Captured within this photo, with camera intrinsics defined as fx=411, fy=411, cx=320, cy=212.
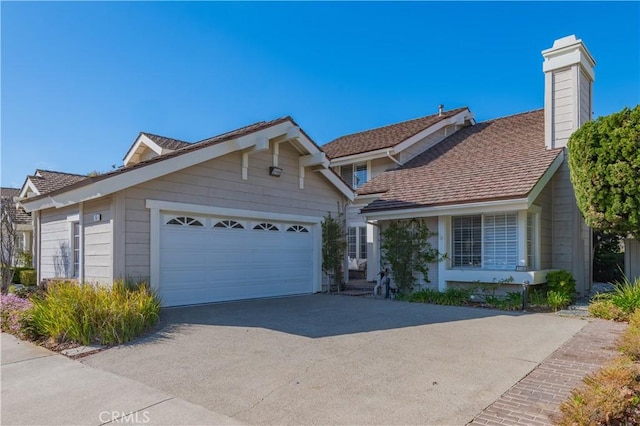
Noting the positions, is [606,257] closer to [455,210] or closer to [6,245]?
[455,210]

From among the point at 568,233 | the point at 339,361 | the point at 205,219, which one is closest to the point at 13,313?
the point at 205,219

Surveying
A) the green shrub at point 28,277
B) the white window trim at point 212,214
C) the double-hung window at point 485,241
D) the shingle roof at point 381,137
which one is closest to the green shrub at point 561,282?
the double-hung window at point 485,241

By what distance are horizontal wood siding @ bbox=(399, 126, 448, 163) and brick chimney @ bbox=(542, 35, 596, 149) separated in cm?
590

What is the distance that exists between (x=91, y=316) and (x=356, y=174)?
13.9 m

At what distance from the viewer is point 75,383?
4859 millimetres

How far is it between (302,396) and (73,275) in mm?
9019

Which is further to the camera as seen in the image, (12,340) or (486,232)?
(486,232)

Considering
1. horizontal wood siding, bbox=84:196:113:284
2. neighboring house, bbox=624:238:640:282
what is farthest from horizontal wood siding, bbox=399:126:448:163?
horizontal wood siding, bbox=84:196:113:284

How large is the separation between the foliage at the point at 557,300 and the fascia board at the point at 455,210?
224 cm

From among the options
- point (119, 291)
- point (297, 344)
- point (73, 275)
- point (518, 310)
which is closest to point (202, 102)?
point (73, 275)

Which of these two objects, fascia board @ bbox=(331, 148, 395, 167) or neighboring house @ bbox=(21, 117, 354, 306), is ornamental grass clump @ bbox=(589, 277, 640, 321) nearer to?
neighboring house @ bbox=(21, 117, 354, 306)

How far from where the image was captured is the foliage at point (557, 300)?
9844 mm

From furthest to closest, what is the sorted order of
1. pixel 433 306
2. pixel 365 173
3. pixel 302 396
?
pixel 365 173 → pixel 433 306 → pixel 302 396

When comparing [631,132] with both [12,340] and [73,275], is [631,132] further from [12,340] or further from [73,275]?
[73,275]
